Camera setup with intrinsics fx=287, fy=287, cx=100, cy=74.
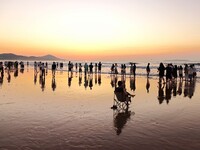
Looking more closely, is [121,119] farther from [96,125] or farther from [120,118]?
[96,125]

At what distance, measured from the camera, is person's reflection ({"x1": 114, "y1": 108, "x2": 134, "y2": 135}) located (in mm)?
10214

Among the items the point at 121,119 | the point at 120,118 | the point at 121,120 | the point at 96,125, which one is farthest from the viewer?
the point at 120,118

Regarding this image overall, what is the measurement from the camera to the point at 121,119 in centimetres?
1183

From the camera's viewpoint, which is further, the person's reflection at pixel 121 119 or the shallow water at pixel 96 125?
the person's reflection at pixel 121 119

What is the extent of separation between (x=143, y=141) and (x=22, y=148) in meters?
3.50

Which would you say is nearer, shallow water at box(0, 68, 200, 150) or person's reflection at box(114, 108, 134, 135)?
shallow water at box(0, 68, 200, 150)

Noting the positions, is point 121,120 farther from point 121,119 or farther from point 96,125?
point 96,125

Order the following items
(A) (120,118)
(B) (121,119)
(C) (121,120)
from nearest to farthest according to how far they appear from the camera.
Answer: (C) (121,120) < (B) (121,119) < (A) (120,118)

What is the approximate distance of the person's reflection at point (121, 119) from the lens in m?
10.2

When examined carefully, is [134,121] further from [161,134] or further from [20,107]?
[20,107]

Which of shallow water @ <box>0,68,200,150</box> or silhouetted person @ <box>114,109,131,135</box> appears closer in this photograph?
shallow water @ <box>0,68,200,150</box>

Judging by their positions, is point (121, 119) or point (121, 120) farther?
point (121, 119)

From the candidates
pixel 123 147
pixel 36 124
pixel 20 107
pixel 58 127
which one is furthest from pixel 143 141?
pixel 20 107

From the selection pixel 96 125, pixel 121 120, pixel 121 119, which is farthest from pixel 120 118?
pixel 96 125
